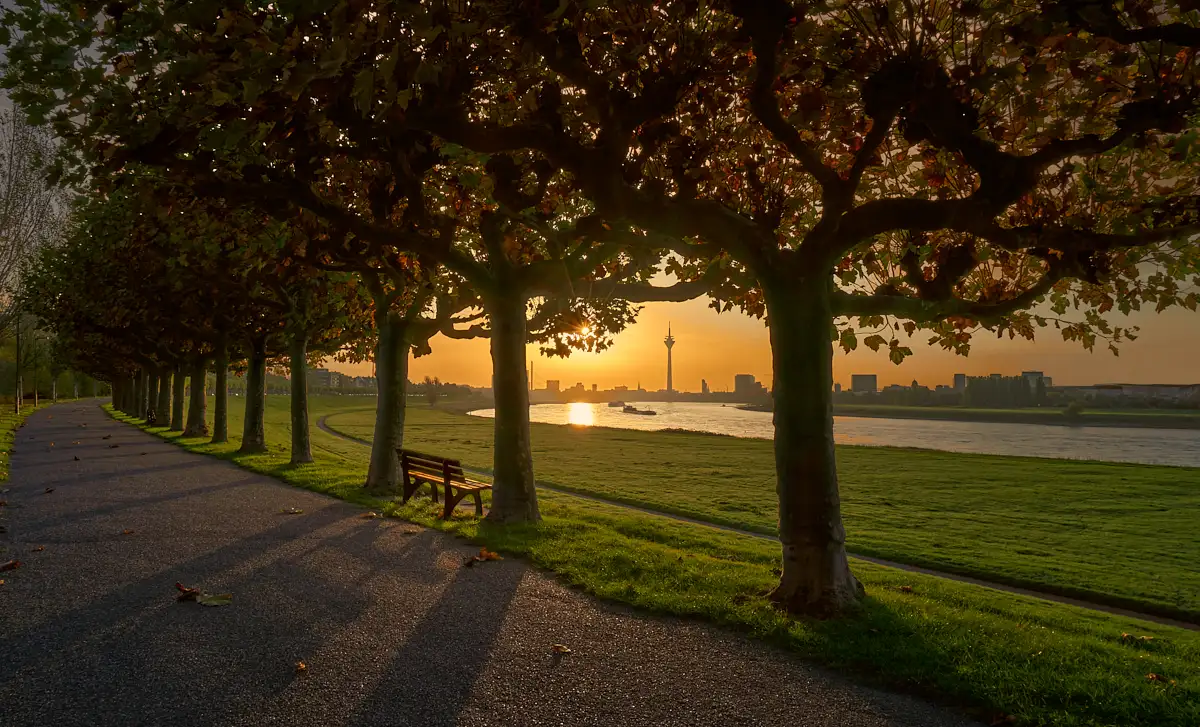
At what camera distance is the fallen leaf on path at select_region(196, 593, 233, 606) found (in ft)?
24.8

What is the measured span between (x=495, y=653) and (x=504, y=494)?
655 cm

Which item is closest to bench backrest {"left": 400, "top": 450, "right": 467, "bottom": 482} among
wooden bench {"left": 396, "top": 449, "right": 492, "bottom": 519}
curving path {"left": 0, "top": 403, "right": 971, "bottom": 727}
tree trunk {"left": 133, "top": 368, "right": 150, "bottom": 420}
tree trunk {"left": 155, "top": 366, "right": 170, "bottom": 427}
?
wooden bench {"left": 396, "top": 449, "right": 492, "bottom": 519}

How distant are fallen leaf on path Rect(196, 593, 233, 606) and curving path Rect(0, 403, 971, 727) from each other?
0.11m

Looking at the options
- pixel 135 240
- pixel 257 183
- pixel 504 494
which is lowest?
pixel 504 494

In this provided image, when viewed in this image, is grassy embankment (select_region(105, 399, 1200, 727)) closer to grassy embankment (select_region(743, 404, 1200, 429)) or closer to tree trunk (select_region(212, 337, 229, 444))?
tree trunk (select_region(212, 337, 229, 444))

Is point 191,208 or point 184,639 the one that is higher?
point 191,208

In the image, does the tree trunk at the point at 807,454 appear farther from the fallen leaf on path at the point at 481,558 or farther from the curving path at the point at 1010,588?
the curving path at the point at 1010,588

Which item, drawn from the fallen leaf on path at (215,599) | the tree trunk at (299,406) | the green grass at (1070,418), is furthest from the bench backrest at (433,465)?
the green grass at (1070,418)

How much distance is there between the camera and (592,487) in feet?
72.2

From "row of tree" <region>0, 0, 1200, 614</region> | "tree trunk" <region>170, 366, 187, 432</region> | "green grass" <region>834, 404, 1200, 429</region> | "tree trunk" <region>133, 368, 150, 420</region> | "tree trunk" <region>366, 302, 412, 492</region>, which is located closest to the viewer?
"row of tree" <region>0, 0, 1200, 614</region>

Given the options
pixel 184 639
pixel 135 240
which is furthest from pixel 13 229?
pixel 184 639

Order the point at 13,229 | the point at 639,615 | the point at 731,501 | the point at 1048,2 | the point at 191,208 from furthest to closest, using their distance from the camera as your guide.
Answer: the point at 13,229, the point at 731,501, the point at 191,208, the point at 639,615, the point at 1048,2

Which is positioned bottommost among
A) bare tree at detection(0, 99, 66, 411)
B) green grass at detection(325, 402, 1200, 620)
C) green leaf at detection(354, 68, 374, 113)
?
green grass at detection(325, 402, 1200, 620)

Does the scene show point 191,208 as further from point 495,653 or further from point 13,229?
point 13,229
